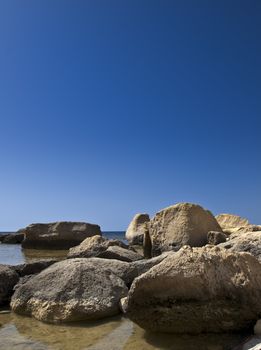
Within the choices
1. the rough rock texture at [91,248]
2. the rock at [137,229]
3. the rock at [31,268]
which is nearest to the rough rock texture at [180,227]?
the rough rock texture at [91,248]

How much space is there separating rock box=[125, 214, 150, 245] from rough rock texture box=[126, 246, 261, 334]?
21126mm

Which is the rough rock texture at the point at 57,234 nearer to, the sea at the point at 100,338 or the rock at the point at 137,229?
the rock at the point at 137,229

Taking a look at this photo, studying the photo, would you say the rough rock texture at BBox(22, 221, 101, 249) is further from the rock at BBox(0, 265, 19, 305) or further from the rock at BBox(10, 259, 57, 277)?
the rock at BBox(0, 265, 19, 305)

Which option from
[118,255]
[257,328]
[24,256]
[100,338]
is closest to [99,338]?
[100,338]

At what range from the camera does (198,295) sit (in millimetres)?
4457

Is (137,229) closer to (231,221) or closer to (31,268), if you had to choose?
(231,221)

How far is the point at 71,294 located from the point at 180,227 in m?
7.43

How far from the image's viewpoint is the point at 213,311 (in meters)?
4.44

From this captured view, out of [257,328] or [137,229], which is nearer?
[257,328]

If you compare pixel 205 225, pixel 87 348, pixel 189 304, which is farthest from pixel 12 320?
pixel 205 225

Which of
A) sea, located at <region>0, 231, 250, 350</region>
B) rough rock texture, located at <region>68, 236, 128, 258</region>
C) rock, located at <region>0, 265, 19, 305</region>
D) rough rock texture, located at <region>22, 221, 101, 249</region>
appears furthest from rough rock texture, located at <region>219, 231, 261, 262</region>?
rough rock texture, located at <region>22, 221, 101, 249</region>

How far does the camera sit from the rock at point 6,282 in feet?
21.2

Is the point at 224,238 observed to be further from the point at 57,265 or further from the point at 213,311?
the point at 213,311

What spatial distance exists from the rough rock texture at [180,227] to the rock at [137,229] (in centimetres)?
1262
